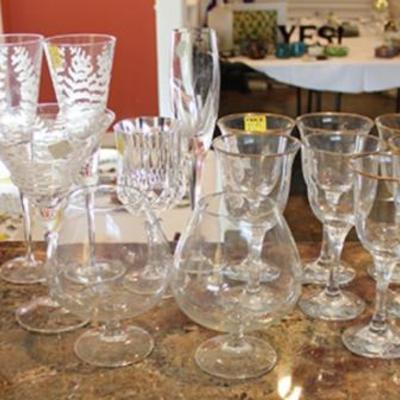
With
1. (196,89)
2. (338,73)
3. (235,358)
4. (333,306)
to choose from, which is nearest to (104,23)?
(338,73)

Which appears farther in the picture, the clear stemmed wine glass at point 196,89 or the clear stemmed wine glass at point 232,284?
the clear stemmed wine glass at point 196,89

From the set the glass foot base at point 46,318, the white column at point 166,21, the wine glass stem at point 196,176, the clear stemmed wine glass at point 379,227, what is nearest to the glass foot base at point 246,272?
the clear stemmed wine glass at point 379,227

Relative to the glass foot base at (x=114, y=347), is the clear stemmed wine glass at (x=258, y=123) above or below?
above

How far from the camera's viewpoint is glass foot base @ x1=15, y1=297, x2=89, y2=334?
3.30ft

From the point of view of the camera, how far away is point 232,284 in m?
0.94

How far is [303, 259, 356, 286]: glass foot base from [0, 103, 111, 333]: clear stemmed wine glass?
14.1 inches

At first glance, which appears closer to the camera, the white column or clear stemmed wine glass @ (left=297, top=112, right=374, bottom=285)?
clear stemmed wine glass @ (left=297, top=112, right=374, bottom=285)

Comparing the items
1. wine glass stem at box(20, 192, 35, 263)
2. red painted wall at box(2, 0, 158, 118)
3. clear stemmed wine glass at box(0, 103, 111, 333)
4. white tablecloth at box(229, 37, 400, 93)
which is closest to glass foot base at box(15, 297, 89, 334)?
clear stemmed wine glass at box(0, 103, 111, 333)

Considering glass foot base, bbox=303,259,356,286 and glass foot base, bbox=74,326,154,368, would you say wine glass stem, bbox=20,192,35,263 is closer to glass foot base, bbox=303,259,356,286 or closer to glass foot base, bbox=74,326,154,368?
glass foot base, bbox=74,326,154,368

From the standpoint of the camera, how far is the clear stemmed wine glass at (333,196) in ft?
3.29

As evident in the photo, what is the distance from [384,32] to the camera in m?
4.46

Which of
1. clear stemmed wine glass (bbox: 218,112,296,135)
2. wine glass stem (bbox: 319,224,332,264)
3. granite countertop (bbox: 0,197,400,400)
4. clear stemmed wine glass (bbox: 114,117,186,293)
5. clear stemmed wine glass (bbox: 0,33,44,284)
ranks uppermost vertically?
clear stemmed wine glass (bbox: 0,33,44,284)

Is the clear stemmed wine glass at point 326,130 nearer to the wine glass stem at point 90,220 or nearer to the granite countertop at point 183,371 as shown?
the granite countertop at point 183,371

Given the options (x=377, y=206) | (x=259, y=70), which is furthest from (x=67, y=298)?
(x=259, y=70)
